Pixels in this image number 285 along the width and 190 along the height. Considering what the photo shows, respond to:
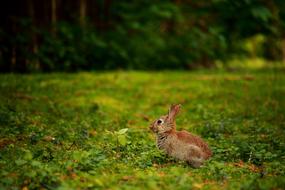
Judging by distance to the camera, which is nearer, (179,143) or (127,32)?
(179,143)

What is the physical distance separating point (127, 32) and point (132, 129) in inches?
390

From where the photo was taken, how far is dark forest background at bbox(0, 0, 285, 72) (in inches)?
653

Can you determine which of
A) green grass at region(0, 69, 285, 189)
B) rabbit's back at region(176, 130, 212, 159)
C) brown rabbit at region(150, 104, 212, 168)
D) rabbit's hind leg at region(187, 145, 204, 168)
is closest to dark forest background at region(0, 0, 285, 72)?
green grass at region(0, 69, 285, 189)

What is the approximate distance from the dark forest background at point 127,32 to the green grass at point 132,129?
1370mm

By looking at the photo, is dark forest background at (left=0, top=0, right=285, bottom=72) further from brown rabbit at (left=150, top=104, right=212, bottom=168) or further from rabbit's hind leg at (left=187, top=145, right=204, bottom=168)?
rabbit's hind leg at (left=187, top=145, right=204, bottom=168)

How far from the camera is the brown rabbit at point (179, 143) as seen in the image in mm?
7523

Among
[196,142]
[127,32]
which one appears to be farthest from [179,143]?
[127,32]

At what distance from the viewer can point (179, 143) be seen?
7.69 meters

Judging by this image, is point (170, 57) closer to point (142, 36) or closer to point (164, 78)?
point (142, 36)

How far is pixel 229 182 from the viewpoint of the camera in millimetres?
6773

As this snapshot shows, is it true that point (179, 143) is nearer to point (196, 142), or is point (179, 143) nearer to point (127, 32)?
point (196, 142)

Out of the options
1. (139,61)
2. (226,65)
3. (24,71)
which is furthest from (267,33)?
(24,71)

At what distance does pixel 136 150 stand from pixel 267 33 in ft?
41.6

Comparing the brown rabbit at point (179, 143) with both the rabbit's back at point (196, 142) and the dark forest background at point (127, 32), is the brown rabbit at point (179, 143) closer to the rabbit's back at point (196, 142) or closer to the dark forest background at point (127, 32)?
the rabbit's back at point (196, 142)
